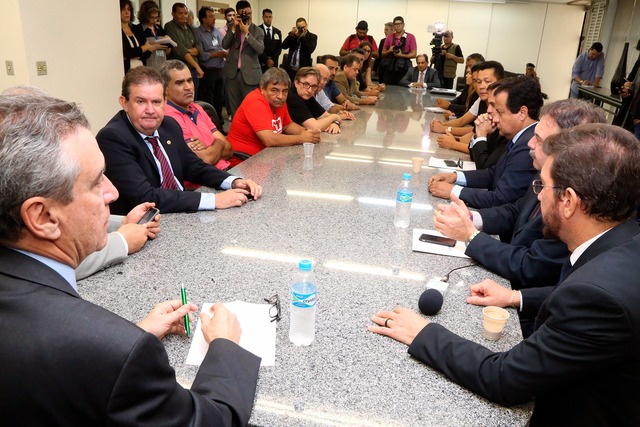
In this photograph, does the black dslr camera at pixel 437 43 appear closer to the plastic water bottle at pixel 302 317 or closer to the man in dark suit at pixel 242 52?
the man in dark suit at pixel 242 52

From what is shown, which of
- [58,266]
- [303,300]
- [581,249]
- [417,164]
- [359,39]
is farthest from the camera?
[359,39]

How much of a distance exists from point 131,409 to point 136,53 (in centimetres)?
544

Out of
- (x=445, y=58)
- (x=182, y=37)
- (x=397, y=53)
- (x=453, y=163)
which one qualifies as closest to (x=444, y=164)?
(x=453, y=163)

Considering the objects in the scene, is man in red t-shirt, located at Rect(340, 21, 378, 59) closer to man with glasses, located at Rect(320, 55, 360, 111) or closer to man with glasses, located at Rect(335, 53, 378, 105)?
man with glasses, located at Rect(335, 53, 378, 105)

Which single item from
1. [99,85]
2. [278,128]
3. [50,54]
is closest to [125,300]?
[278,128]

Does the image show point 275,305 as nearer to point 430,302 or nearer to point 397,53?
point 430,302

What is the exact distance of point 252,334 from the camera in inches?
49.8

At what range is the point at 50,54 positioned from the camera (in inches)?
156

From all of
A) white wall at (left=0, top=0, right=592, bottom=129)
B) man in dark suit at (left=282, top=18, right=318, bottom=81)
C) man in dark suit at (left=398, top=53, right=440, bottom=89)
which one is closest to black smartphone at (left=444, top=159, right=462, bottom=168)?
man in dark suit at (left=398, top=53, right=440, bottom=89)

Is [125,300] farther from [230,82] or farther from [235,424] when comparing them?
[230,82]

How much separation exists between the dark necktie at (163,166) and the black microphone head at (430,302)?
1536 mm

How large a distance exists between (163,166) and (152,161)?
101 mm

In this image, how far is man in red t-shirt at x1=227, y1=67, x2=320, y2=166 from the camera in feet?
11.7

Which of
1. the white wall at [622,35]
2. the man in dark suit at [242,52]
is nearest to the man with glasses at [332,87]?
the man in dark suit at [242,52]
